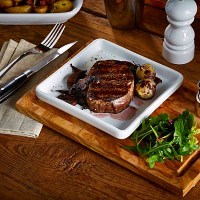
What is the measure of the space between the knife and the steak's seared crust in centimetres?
21

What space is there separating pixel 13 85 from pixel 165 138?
0.52 meters

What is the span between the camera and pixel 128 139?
158 centimetres

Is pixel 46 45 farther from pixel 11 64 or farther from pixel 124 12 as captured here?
pixel 124 12

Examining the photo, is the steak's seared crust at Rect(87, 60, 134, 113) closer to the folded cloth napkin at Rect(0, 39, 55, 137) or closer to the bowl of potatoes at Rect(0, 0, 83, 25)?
the folded cloth napkin at Rect(0, 39, 55, 137)

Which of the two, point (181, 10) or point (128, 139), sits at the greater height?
point (181, 10)

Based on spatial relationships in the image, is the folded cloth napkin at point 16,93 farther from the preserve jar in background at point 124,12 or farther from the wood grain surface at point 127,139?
the preserve jar in background at point 124,12

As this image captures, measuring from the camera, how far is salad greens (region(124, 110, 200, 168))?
148cm

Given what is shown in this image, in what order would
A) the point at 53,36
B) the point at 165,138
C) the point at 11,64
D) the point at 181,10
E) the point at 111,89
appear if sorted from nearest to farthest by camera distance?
the point at 165,138 < the point at 111,89 < the point at 181,10 < the point at 11,64 < the point at 53,36

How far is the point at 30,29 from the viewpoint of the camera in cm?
207

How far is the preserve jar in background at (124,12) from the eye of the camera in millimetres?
1958

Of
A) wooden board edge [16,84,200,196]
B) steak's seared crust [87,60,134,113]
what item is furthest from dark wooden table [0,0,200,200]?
steak's seared crust [87,60,134,113]

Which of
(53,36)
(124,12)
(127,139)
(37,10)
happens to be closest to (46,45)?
(53,36)

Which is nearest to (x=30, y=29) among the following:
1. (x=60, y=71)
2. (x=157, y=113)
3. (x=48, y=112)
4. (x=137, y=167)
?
(x=60, y=71)

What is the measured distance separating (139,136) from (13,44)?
2.10 feet
